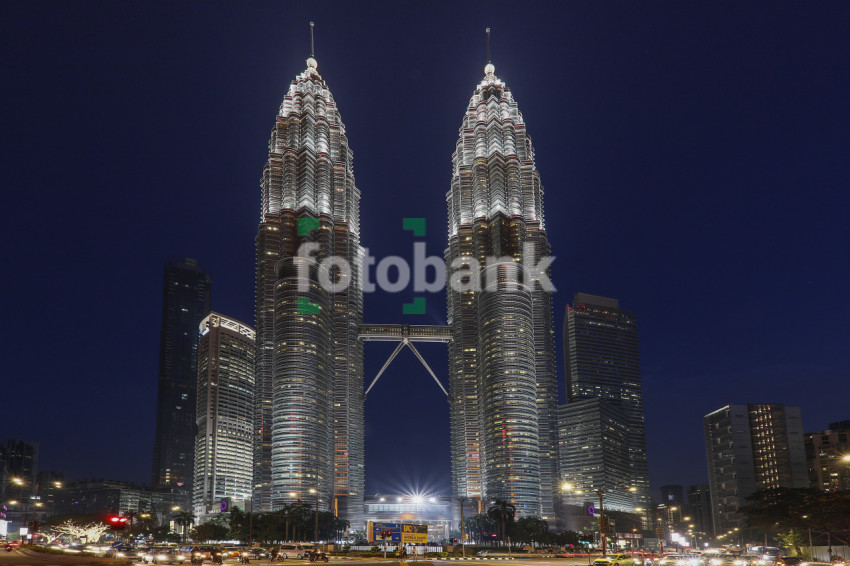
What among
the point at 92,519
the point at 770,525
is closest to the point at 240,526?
the point at 92,519

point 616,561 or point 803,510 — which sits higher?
point 803,510

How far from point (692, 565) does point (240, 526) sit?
136 m

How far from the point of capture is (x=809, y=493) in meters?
137

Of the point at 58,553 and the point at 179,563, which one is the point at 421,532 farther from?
the point at 58,553

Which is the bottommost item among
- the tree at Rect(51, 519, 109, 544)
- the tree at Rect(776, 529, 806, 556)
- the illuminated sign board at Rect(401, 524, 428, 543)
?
the tree at Rect(776, 529, 806, 556)

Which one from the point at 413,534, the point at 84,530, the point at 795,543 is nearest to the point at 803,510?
the point at 795,543

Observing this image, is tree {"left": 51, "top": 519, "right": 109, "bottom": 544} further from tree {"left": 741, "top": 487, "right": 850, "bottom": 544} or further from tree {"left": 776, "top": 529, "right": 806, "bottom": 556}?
tree {"left": 741, "top": 487, "right": 850, "bottom": 544}

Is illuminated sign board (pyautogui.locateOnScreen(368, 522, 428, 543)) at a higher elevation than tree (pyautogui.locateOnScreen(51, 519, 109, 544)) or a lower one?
higher

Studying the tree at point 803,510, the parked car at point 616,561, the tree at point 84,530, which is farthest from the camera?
the tree at point 84,530

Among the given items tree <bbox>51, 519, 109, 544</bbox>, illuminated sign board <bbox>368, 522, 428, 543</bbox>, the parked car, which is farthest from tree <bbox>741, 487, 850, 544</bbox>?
tree <bbox>51, 519, 109, 544</bbox>

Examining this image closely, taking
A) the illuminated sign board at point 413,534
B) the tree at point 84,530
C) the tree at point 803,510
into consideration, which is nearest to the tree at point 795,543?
the tree at point 803,510

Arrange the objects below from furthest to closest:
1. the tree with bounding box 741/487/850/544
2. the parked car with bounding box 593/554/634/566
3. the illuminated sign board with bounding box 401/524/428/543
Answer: the tree with bounding box 741/487/850/544
the illuminated sign board with bounding box 401/524/428/543
the parked car with bounding box 593/554/634/566

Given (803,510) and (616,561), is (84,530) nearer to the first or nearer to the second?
(616,561)

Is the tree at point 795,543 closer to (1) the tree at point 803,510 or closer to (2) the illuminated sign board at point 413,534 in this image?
(1) the tree at point 803,510
